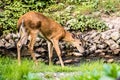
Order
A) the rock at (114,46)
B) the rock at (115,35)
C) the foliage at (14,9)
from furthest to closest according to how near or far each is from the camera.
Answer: the foliage at (14,9) < the rock at (115,35) < the rock at (114,46)

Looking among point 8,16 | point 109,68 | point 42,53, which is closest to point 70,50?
point 42,53

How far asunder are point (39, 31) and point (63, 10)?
19.7 ft

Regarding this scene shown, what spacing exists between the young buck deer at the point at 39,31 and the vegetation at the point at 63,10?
3418mm

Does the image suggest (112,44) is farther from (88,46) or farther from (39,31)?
(39,31)

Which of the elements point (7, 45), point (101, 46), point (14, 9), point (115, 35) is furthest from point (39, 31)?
point (14, 9)

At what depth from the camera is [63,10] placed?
1775 centimetres

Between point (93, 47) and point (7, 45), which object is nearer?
point (93, 47)

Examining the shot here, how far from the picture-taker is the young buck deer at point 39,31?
11461 millimetres

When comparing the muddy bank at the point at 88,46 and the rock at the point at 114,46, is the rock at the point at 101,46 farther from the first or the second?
the rock at the point at 114,46

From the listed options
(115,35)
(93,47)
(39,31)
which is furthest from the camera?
(115,35)

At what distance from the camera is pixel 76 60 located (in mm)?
13258

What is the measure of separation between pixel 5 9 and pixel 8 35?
1913 mm

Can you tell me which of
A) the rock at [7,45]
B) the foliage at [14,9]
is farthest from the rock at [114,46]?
the foliage at [14,9]

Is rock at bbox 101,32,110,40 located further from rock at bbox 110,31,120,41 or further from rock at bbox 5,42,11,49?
rock at bbox 5,42,11,49
